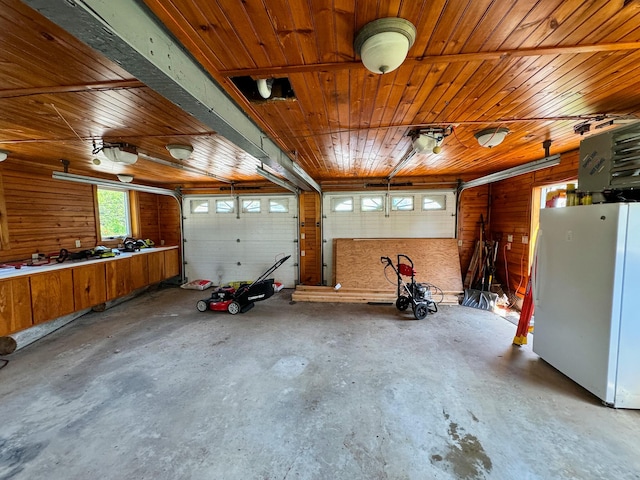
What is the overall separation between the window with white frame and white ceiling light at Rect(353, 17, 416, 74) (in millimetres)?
4746

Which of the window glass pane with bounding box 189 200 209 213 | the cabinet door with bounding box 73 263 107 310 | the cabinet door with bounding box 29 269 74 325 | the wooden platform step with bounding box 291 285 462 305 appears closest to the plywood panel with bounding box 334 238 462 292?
the wooden platform step with bounding box 291 285 462 305

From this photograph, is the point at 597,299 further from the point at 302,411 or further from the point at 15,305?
the point at 15,305

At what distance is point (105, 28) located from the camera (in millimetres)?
1000

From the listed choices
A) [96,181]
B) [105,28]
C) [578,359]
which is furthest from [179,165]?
[578,359]

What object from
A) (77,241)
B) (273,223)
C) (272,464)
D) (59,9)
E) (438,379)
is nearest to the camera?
(59,9)

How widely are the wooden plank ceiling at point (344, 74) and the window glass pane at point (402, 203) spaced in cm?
260

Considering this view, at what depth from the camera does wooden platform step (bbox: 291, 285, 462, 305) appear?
16.7 ft

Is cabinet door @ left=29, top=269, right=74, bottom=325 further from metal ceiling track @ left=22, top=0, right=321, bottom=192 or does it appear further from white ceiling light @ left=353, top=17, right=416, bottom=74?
white ceiling light @ left=353, top=17, right=416, bottom=74

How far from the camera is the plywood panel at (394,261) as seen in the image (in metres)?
5.42

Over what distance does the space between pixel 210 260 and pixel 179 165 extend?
313 cm

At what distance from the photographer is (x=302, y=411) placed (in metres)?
2.16

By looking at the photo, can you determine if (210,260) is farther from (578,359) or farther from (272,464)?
(578,359)

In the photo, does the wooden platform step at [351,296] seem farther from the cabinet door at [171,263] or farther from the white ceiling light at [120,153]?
the white ceiling light at [120,153]

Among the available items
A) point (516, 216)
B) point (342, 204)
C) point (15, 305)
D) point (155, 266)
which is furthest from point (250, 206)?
point (516, 216)
